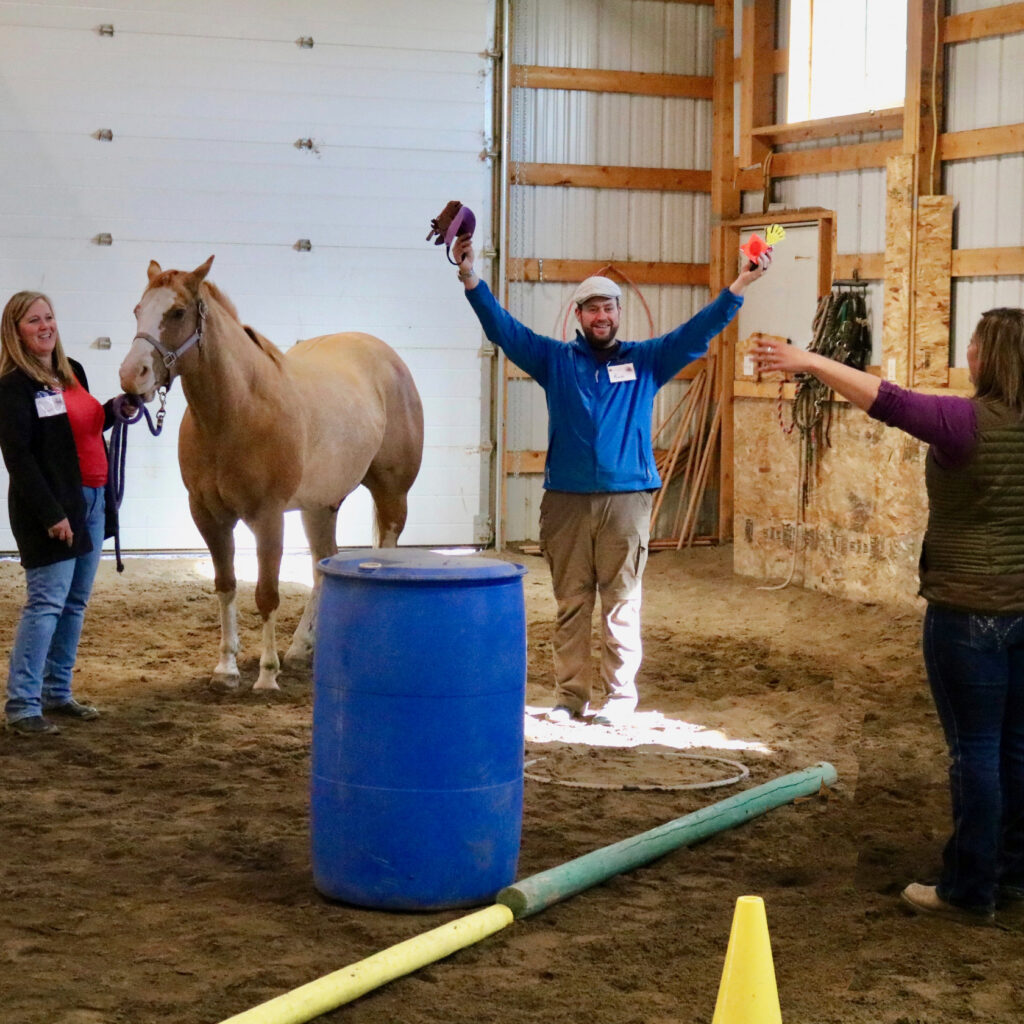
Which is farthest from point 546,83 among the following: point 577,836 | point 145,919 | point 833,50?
point 145,919

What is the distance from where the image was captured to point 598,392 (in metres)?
6.03

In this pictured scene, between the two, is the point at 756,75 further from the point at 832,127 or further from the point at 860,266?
the point at 860,266

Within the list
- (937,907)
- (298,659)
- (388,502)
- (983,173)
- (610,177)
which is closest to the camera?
(937,907)

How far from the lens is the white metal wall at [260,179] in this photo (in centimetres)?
1040

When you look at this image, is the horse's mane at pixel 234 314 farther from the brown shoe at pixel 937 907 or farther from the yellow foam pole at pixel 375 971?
the brown shoe at pixel 937 907

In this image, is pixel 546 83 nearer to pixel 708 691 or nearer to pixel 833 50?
pixel 833 50

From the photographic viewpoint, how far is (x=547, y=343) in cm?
611

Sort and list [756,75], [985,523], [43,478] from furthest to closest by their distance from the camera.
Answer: [756,75], [43,478], [985,523]

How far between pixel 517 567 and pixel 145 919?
133 centimetres

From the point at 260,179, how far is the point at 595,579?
5868 mm

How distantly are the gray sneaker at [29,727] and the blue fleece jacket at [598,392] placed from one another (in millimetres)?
2295

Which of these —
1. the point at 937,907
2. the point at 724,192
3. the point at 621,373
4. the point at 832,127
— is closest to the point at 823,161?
the point at 832,127

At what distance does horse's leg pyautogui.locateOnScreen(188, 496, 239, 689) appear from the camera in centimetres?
654

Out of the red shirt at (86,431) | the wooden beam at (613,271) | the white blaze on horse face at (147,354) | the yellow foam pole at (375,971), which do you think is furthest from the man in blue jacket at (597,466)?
the wooden beam at (613,271)
